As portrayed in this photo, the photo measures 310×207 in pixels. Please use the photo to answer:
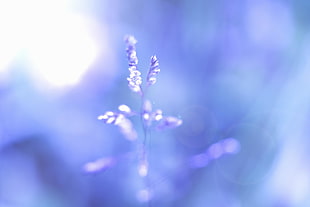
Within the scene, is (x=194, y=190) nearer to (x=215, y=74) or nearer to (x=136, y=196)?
(x=136, y=196)

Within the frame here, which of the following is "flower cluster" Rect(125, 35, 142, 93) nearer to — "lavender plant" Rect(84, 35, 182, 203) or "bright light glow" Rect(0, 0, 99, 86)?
"lavender plant" Rect(84, 35, 182, 203)

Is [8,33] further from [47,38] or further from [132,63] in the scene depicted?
[132,63]

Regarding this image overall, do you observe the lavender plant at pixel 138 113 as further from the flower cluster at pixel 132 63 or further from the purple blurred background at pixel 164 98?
the purple blurred background at pixel 164 98

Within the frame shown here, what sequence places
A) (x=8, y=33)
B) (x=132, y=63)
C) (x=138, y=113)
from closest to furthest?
(x=132, y=63) < (x=138, y=113) < (x=8, y=33)

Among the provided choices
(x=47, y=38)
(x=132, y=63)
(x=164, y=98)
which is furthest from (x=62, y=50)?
(x=132, y=63)

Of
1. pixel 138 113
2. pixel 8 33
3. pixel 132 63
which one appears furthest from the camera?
pixel 8 33

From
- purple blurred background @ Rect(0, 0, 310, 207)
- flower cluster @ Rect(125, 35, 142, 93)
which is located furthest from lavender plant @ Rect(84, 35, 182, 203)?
purple blurred background @ Rect(0, 0, 310, 207)

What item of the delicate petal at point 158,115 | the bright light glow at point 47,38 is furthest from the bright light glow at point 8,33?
the delicate petal at point 158,115

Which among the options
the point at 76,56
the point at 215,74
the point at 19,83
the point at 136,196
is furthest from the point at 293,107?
the point at 19,83
